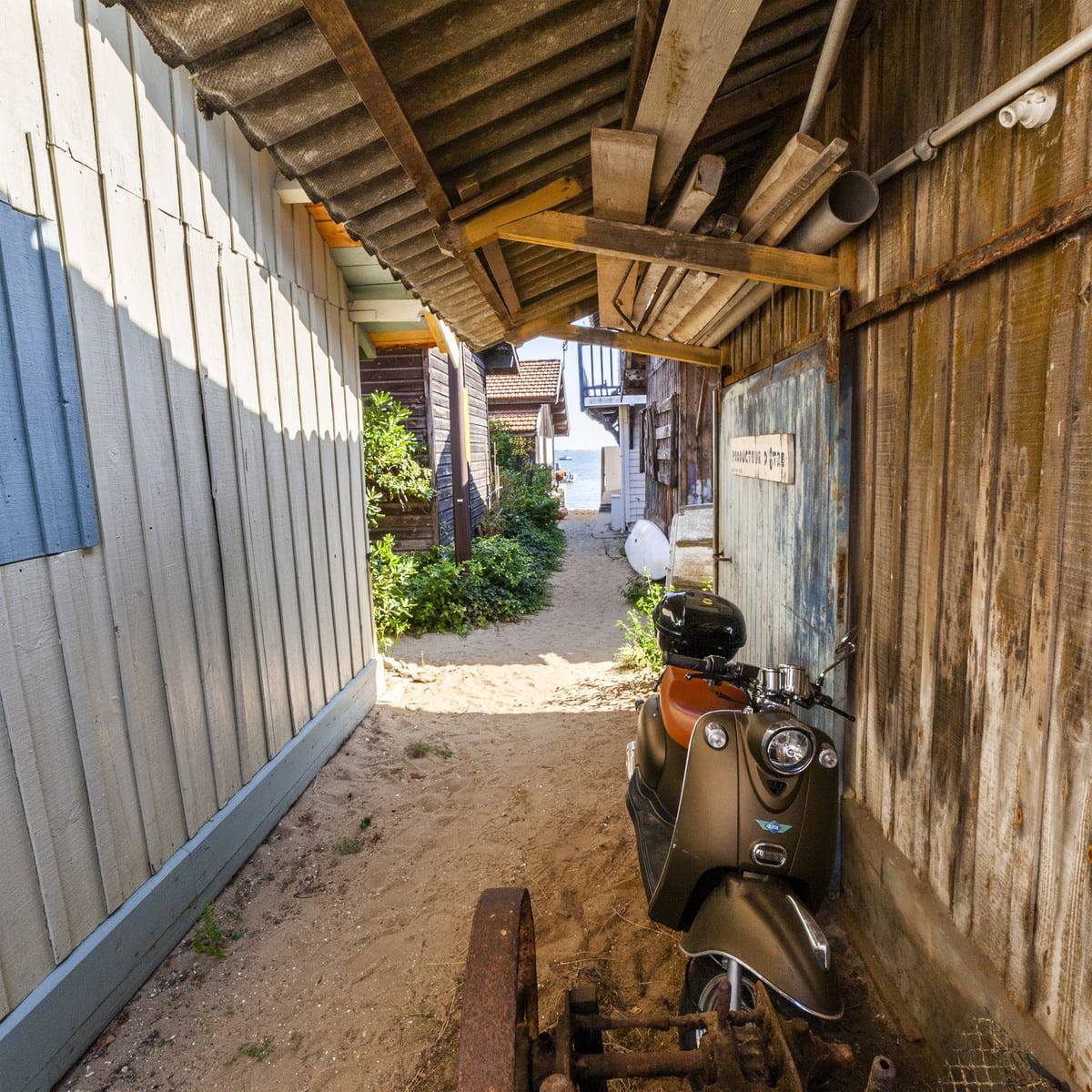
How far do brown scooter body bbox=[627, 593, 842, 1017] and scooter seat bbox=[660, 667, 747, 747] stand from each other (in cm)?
23

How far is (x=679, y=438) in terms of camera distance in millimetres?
8867

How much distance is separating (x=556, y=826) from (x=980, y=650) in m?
2.42

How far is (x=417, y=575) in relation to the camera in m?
7.83

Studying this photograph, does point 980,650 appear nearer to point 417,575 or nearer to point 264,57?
point 264,57

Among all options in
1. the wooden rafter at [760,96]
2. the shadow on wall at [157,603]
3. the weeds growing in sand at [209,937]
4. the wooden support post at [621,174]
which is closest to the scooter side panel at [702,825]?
the wooden support post at [621,174]

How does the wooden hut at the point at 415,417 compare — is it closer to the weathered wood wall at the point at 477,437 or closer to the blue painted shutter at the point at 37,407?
the weathered wood wall at the point at 477,437

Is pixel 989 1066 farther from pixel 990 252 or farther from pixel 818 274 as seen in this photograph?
pixel 818 274

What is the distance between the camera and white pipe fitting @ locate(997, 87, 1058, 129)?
1417mm

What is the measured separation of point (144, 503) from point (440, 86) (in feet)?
6.46

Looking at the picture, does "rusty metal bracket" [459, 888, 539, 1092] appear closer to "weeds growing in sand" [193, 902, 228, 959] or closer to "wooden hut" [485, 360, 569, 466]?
"weeds growing in sand" [193, 902, 228, 959]

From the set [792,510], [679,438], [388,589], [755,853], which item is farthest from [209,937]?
[679,438]

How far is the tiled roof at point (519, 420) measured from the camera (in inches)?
685

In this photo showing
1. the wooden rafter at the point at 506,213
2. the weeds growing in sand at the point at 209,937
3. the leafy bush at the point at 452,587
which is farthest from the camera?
the leafy bush at the point at 452,587

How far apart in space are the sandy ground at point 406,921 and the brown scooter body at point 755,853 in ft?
2.11
